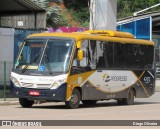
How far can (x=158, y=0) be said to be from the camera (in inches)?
2825

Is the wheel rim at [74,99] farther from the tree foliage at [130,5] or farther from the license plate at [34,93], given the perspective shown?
the tree foliage at [130,5]

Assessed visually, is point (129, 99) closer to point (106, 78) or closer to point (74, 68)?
point (106, 78)

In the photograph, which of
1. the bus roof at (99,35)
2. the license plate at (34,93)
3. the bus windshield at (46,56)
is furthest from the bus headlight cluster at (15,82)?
the bus roof at (99,35)

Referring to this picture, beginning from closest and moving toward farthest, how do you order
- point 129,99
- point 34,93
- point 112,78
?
1. point 34,93
2. point 112,78
3. point 129,99

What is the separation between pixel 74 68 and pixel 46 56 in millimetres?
1141

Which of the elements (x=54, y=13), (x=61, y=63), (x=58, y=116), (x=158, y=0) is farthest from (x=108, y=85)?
(x=158, y=0)

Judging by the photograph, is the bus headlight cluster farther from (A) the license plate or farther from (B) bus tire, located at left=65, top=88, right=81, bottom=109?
(B) bus tire, located at left=65, top=88, right=81, bottom=109

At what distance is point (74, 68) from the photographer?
2234 centimetres

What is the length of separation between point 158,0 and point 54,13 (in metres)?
31.2

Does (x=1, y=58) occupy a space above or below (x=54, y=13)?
below

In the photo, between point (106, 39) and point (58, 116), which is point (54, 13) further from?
point (58, 116)

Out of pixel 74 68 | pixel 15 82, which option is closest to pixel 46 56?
pixel 74 68

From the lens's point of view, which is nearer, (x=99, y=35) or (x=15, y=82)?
(x=15, y=82)

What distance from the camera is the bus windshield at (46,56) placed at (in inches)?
869
